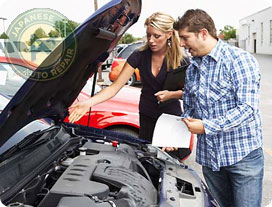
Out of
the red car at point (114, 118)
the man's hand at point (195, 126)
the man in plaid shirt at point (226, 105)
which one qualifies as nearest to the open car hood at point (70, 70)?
the man in plaid shirt at point (226, 105)

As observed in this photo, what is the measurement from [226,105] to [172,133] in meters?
0.46

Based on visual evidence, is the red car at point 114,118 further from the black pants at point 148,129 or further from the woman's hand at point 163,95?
the woman's hand at point 163,95

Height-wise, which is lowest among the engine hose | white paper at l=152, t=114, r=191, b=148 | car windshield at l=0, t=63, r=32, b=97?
the engine hose

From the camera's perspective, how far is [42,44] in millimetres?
7234

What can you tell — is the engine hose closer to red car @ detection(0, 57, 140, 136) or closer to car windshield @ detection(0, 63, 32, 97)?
car windshield @ detection(0, 63, 32, 97)

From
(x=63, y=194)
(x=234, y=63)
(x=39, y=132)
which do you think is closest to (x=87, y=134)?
(x=39, y=132)

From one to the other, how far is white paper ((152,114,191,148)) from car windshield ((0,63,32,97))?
171 cm

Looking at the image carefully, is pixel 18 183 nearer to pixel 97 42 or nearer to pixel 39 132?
pixel 39 132

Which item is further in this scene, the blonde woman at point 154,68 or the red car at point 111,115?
the red car at point 111,115

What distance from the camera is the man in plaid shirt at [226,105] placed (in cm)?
213

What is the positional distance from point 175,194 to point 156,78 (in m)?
1.36

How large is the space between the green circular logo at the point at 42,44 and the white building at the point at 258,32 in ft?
122

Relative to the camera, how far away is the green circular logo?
71.8 inches

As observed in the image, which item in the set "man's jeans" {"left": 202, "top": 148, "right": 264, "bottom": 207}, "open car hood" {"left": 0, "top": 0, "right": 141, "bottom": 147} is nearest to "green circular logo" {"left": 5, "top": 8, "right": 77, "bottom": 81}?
"open car hood" {"left": 0, "top": 0, "right": 141, "bottom": 147}
